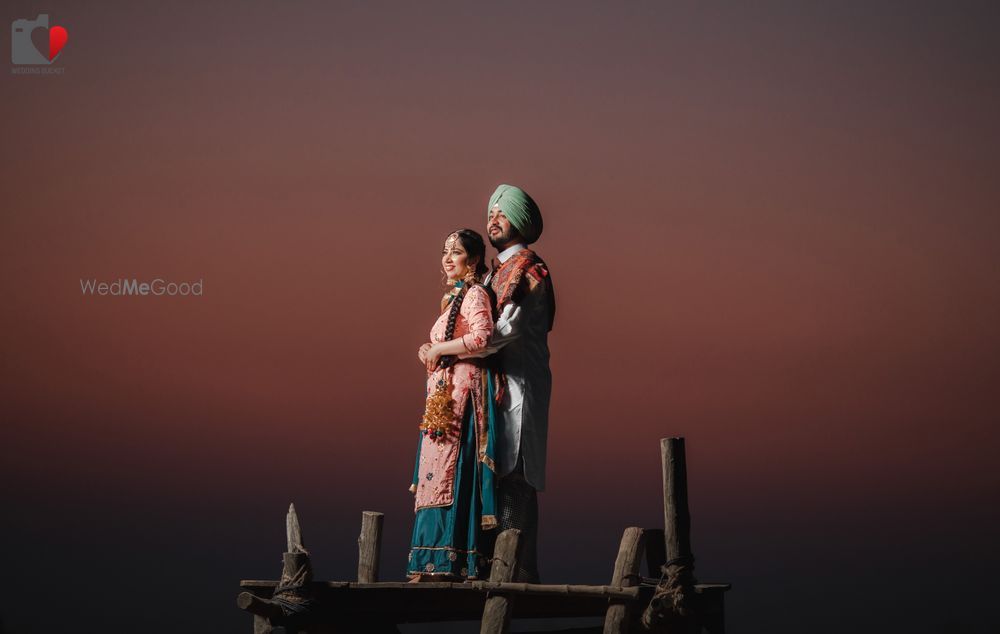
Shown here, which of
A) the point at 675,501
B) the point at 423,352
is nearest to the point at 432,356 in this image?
the point at 423,352

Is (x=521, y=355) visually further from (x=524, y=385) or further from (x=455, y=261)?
(x=455, y=261)

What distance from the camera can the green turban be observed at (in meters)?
8.93

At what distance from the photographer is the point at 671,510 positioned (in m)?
8.20

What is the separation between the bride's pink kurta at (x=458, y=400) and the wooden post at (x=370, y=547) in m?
0.41

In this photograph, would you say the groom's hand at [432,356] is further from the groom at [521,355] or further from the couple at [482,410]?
the groom at [521,355]

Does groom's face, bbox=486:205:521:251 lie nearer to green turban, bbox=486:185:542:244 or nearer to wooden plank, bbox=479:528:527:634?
green turban, bbox=486:185:542:244

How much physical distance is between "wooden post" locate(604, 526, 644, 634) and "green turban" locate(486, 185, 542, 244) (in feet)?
6.74

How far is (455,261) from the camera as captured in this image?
28.8 feet

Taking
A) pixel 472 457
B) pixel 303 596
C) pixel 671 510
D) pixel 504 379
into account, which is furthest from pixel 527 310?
pixel 303 596

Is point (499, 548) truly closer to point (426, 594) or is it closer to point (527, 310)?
point (426, 594)

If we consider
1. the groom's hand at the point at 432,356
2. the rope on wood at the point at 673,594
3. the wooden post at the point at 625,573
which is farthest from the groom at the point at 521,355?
the rope on wood at the point at 673,594

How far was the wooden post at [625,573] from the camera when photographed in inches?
315

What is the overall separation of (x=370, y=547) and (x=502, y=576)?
1189mm

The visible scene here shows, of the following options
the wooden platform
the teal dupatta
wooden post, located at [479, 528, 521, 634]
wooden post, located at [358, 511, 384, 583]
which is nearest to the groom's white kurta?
the teal dupatta
